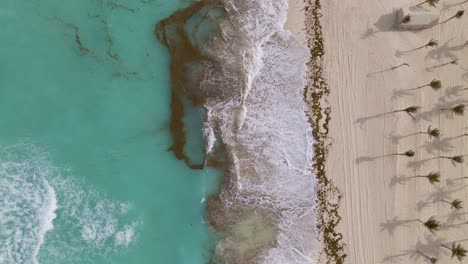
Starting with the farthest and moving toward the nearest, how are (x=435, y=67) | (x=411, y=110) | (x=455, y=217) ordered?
(x=435, y=67), (x=455, y=217), (x=411, y=110)

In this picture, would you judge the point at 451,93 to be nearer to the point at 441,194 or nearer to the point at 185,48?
the point at 441,194

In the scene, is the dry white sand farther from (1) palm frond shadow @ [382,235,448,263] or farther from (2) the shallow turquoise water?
(2) the shallow turquoise water

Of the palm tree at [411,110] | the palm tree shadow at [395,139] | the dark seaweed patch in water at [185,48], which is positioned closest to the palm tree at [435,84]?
the palm tree at [411,110]

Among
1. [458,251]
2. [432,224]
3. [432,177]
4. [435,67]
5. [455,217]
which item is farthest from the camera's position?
[435,67]

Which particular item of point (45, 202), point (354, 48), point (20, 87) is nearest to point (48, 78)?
point (20, 87)

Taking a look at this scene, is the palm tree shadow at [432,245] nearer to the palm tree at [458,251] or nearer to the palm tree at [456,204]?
the palm tree at [458,251]

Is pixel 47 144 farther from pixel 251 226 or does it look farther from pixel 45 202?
pixel 251 226

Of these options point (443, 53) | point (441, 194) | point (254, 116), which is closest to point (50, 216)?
point (254, 116)
